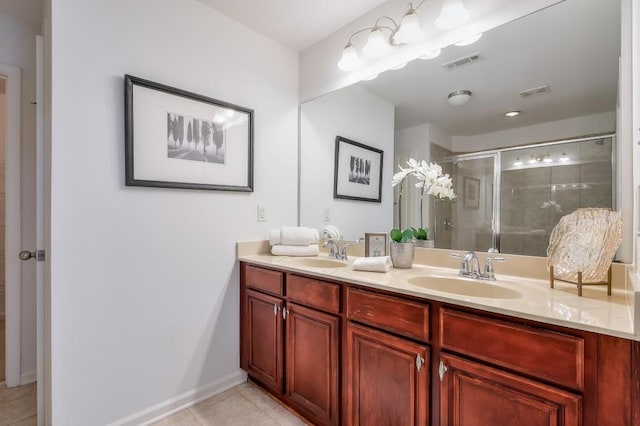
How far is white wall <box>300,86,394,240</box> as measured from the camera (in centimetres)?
197

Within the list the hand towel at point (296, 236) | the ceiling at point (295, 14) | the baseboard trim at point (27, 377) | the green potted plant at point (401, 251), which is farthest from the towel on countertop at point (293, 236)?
the baseboard trim at point (27, 377)

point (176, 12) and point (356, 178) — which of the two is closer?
point (176, 12)

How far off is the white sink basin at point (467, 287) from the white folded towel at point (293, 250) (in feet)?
2.71

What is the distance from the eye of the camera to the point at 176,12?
1748 millimetres

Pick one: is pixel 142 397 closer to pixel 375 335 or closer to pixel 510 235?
pixel 375 335

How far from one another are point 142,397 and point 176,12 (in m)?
2.12

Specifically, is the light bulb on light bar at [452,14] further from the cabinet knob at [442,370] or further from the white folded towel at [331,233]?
the cabinet knob at [442,370]

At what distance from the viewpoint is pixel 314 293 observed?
1.55m

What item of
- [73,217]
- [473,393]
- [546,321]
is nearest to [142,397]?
[73,217]

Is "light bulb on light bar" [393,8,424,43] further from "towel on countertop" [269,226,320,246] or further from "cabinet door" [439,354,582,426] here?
"cabinet door" [439,354,582,426]

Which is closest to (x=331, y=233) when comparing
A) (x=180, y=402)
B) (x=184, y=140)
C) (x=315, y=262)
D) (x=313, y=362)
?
(x=315, y=262)

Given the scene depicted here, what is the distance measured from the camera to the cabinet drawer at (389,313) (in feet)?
3.75

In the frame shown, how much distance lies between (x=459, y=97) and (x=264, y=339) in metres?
1.76

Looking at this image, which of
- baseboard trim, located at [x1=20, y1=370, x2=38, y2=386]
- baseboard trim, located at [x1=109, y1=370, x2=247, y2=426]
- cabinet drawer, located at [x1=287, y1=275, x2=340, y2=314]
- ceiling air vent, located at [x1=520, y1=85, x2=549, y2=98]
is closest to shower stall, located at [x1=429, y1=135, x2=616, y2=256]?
ceiling air vent, located at [x1=520, y1=85, x2=549, y2=98]
